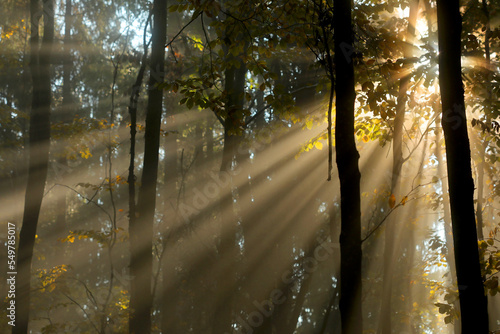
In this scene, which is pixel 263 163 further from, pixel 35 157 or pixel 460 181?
pixel 460 181

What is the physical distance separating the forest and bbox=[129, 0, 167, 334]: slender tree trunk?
36 millimetres

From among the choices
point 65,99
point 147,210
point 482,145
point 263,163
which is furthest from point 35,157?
point 65,99

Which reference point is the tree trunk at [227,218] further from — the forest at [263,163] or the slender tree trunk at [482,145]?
the slender tree trunk at [482,145]

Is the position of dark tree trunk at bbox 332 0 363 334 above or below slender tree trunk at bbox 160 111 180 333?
above

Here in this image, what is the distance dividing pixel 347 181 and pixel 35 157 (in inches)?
291

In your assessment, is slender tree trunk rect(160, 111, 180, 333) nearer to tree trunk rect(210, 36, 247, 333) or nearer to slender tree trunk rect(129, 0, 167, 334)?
tree trunk rect(210, 36, 247, 333)

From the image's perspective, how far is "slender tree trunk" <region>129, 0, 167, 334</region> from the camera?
21.7ft

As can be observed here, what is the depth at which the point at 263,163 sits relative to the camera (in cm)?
1430

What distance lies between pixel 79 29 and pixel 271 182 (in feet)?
40.3

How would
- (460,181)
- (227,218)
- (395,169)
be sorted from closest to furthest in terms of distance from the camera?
(460,181), (395,169), (227,218)

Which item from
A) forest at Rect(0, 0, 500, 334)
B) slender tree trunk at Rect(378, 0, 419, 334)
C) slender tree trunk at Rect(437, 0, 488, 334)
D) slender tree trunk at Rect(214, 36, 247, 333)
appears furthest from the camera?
slender tree trunk at Rect(214, 36, 247, 333)

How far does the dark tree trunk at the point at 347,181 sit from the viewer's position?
334 centimetres

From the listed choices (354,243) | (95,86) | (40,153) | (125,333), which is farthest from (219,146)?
(354,243)

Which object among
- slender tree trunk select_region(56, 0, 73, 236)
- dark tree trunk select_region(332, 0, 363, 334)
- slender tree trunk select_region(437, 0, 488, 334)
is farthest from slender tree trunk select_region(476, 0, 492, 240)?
slender tree trunk select_region(56, 0, 73, 236)
